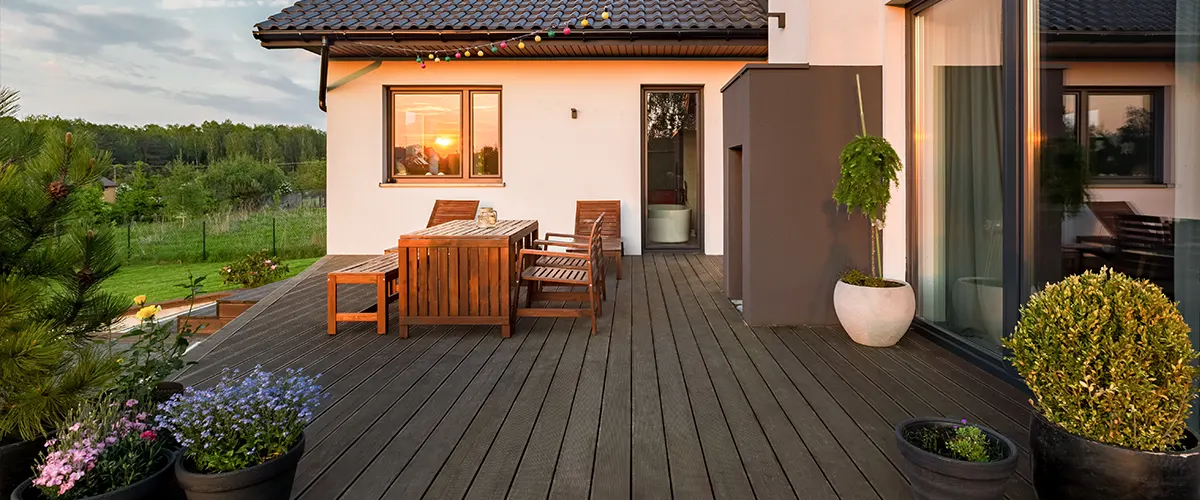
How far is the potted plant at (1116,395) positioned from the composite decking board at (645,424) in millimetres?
1092

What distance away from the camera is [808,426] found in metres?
2.69

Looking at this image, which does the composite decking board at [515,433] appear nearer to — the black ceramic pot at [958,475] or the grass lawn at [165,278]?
the black ceramic pot at [958,475]

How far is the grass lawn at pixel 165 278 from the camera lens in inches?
356

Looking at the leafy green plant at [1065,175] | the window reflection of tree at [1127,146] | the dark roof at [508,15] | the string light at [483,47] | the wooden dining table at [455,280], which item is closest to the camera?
the window reflection of tree at [1127,146]

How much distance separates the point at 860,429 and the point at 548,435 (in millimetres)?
1261

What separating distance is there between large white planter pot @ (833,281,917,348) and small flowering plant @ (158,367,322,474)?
10.3ft

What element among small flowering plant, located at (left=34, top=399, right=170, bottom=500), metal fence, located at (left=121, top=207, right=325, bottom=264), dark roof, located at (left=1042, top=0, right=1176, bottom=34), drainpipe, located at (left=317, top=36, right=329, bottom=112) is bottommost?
small flowering plant, located at (left=34, top=399, right=170, bottom=500)

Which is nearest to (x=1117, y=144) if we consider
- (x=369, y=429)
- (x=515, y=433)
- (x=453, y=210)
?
(x=515, y=433)

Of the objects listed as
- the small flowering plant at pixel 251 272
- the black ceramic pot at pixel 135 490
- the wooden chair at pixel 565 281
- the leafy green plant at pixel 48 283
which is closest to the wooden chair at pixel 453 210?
the small flowering plant at pixel 251 272

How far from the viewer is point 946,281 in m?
4.00

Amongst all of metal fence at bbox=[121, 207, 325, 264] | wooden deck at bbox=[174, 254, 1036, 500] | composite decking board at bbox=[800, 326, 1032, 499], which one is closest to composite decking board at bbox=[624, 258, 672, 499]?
wooden deck at bbox=[174, 254, 1036, 500]

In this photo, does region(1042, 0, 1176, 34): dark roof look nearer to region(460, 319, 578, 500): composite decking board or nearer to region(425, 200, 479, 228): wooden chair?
region(460, 319, 578, 500): composite decking board

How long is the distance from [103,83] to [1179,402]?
2228 centimetres

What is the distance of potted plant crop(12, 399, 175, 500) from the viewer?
166cm
